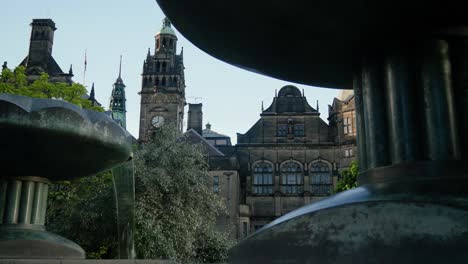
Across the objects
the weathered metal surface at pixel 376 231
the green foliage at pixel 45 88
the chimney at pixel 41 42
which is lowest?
the weathered metal surface at pixel 376 231

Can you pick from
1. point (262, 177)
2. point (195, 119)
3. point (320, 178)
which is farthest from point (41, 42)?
point (320, 178)

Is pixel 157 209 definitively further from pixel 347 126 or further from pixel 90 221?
pixel 347 126

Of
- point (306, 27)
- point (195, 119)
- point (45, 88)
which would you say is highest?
point (195, 119)

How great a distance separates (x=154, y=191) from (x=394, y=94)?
13.4m

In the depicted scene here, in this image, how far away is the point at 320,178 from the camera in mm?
36469

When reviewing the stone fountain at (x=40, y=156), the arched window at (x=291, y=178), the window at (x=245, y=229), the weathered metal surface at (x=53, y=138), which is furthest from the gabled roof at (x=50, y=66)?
the weathered metal surface at (x=53, y=138)

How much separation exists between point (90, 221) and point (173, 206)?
2.69 metres

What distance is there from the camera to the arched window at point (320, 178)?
36031 mm

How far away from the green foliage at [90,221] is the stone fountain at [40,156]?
7.42 m

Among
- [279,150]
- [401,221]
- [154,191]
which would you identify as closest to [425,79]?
[401,221]

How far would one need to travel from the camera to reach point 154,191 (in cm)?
1553

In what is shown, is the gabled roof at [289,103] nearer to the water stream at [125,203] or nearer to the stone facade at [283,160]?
the stone facade at [283,160]

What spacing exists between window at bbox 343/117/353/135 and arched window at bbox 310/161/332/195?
3023mm

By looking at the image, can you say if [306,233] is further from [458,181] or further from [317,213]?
[458,181]
